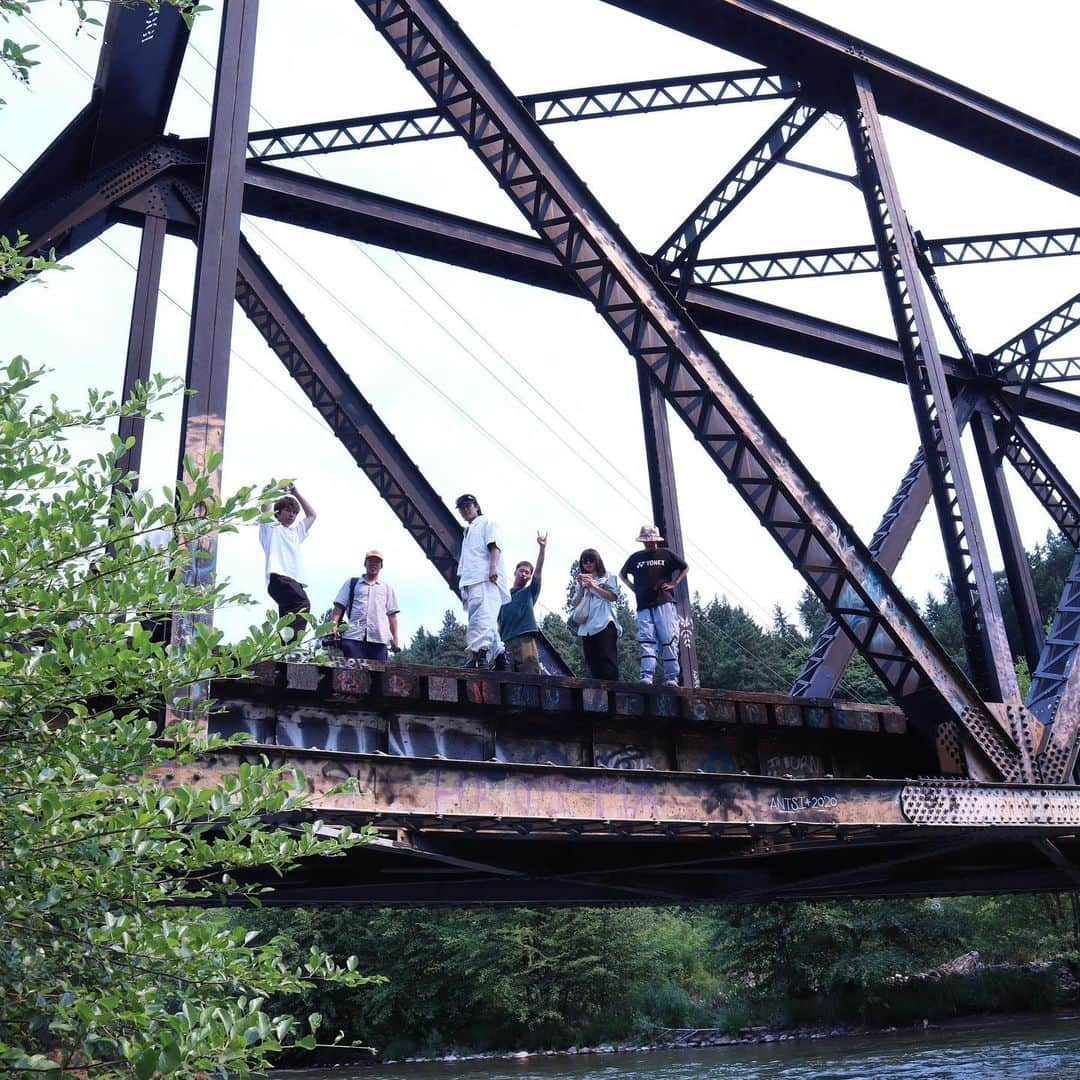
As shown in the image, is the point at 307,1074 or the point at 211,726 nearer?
the point at 211,726

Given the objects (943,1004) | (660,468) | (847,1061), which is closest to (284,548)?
(660,468)

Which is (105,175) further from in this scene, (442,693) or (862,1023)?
(862,1023)

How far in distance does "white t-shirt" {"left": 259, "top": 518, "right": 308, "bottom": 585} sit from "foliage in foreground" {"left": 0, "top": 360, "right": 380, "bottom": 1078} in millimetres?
5495

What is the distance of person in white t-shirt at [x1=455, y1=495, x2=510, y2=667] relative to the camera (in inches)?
392

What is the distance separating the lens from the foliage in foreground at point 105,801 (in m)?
3.57

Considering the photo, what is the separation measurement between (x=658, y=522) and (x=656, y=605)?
2.59 metres

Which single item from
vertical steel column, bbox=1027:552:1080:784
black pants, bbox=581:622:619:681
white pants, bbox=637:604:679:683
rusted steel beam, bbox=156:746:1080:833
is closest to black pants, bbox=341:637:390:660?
black pants, bbox=581:622:619:681

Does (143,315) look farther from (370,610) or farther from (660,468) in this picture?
(660,468)

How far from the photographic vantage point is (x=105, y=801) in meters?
4.11

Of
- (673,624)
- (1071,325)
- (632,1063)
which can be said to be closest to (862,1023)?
(632,1063)

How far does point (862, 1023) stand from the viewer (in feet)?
104

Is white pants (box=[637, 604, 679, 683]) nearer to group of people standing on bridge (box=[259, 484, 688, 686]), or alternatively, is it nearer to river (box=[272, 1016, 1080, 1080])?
group of people standing on bridge (box=[259, 484, 688, 686])

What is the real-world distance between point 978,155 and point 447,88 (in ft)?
23.4

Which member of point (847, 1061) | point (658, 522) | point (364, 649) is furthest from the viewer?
point (847, 1061)
